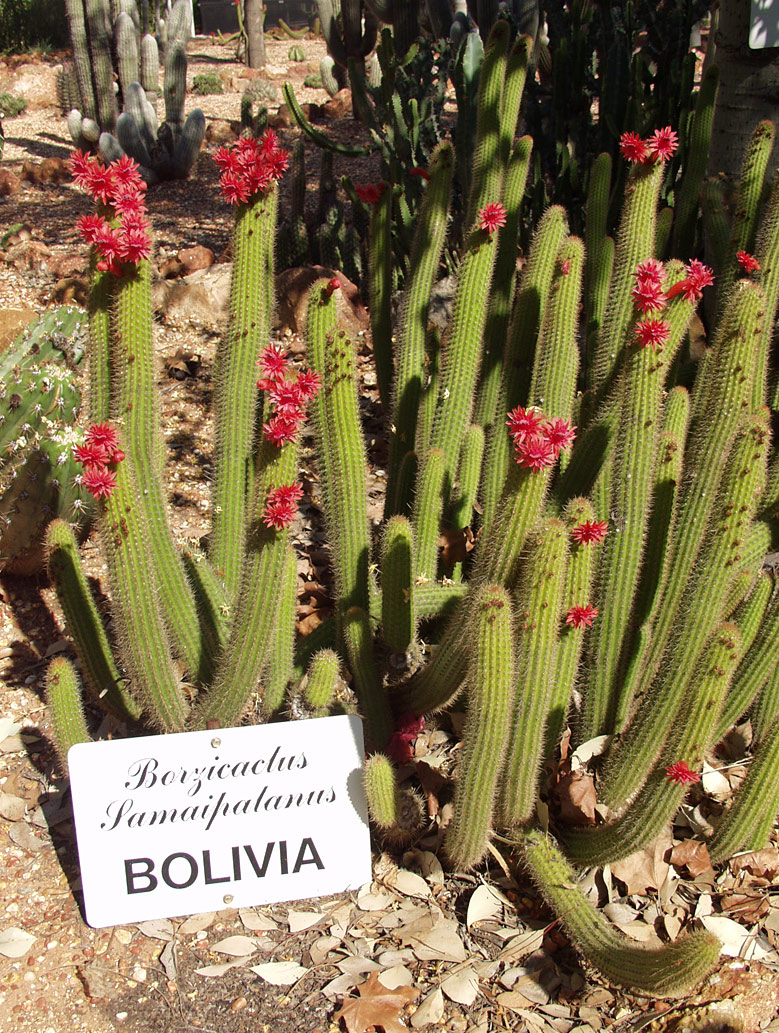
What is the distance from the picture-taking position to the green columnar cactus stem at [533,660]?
205cm

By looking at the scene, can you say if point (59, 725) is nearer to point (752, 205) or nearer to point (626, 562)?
point (626, 562)

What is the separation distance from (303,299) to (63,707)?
3.00 metres

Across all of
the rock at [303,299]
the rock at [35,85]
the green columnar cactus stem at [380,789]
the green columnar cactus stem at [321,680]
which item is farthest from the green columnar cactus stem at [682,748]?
the rock at [35,85]

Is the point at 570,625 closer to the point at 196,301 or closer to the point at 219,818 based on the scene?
the point at 219,818

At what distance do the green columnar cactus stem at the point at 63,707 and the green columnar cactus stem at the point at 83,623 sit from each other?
0.12 meters

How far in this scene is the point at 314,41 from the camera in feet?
63.2

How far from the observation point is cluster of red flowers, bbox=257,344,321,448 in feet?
6.91

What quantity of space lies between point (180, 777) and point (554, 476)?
148 centimetres

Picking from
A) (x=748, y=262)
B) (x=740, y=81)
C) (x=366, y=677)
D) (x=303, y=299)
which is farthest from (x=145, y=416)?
(x=740, y=81)

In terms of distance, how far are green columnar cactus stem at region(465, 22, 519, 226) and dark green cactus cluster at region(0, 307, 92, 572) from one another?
165 cm

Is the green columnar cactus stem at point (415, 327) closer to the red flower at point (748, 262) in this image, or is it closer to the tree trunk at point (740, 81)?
the red flower at point (748, 262)

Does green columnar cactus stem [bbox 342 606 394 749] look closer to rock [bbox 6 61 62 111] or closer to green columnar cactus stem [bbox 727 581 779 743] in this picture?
green columnar cactus stem [bbox 727 581 779 743]

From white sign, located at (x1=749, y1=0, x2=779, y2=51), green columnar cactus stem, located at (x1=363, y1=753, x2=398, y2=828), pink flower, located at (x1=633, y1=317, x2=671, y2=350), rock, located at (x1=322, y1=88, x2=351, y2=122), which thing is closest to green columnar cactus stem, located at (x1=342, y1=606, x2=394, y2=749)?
green columnar cactus stem, located at (x1=363, y1=753, x2=398, y2=828)

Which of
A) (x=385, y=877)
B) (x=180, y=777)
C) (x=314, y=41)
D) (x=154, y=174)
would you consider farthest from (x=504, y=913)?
(x=314, y=41)
